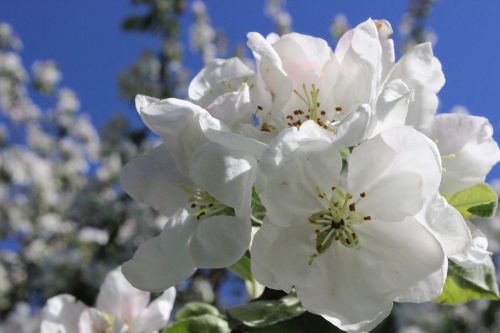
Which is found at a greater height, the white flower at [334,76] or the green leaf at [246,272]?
the white flower at [334,76]

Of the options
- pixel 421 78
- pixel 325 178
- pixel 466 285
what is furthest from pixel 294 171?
pixel 466 285

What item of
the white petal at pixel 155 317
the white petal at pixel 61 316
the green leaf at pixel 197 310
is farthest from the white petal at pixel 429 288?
the white petal at pixel 61 316

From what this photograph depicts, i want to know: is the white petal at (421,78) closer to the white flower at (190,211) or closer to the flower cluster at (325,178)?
the flower cluster at (325,178)

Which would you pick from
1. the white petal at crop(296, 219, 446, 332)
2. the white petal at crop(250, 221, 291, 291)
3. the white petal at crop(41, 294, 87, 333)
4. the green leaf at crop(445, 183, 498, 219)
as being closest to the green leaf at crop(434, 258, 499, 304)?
the green leaf at crop(445, 183, 498, 219)

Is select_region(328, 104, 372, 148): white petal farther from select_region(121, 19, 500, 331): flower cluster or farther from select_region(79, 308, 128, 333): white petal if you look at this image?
select_region(79, 308, 128, 333): white petal

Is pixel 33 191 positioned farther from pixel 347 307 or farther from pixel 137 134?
pixel 347 307

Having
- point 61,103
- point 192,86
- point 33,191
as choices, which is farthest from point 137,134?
point 192,86

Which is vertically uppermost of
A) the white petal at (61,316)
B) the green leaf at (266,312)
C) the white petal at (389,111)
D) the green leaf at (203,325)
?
the white petal at (389,111)
